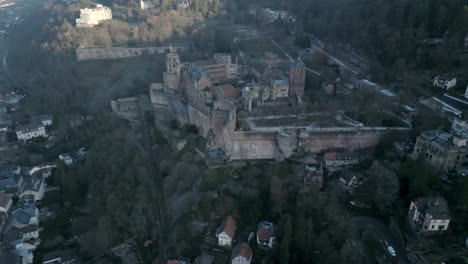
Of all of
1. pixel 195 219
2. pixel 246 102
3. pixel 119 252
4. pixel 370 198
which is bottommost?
pixel 119 252

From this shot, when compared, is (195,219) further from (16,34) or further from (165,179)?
(16,34)

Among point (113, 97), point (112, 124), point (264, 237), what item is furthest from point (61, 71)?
point (264, 237)

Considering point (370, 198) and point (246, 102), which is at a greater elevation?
point (246, 102)

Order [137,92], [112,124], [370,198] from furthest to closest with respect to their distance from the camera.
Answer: [137,92] → [112,124] → [370,198]

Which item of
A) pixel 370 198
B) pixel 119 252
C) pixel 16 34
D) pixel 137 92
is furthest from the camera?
pixel 16 34

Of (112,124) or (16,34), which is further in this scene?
(16,34)

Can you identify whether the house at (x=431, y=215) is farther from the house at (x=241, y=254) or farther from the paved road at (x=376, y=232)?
the house at (x=241, y=254)

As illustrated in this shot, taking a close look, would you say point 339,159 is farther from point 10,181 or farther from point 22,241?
point 10,181
